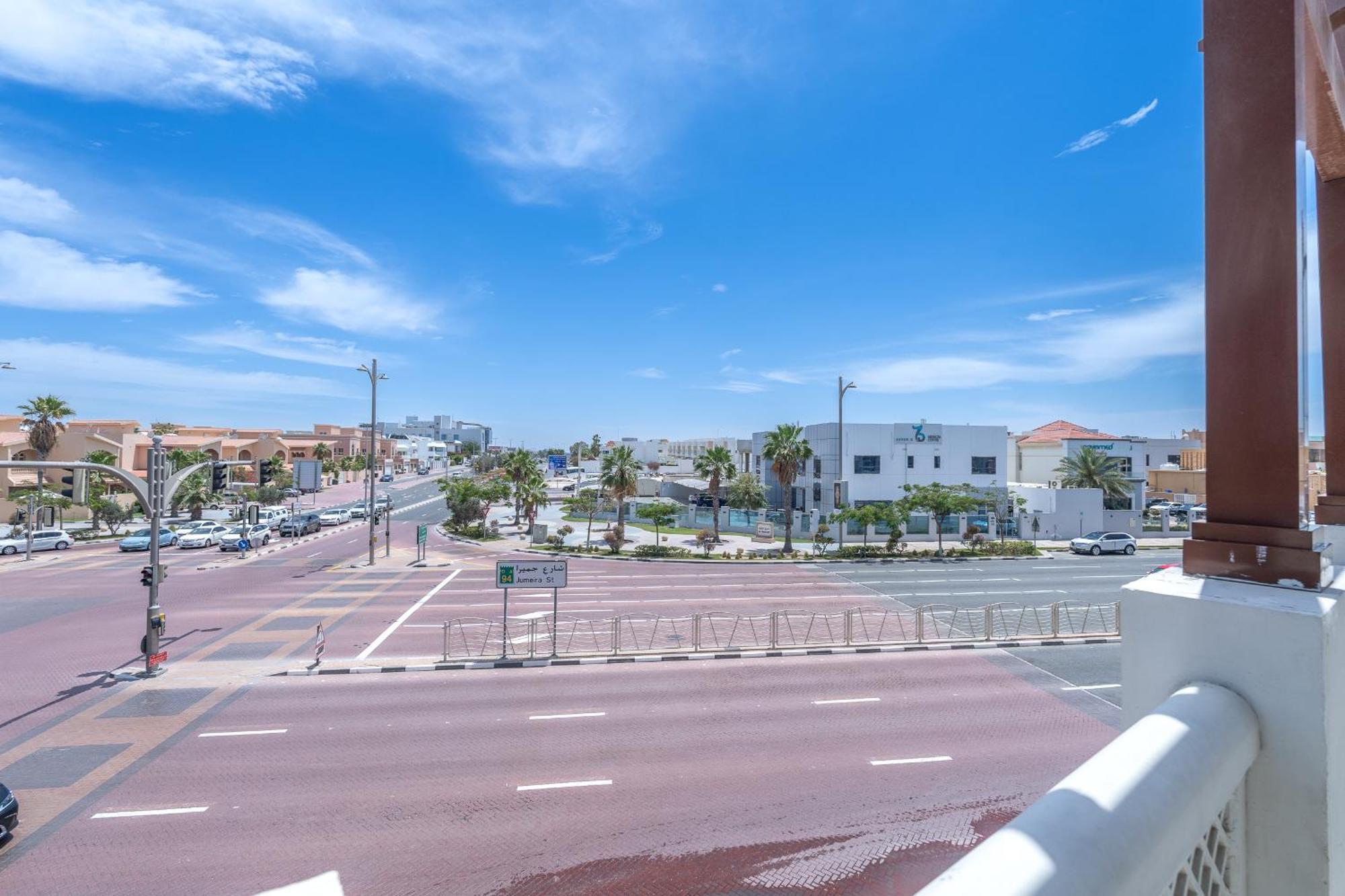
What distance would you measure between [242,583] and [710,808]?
25.5 m

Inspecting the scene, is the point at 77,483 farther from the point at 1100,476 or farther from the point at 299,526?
the point at 1100,476

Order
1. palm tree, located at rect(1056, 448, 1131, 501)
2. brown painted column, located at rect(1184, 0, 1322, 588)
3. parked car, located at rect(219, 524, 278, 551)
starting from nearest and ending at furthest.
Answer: brown painted column, located at rect(1184, 0, 1322, 588), parked car, located at rect(219, 524, 278, 551), palm tree, located at rect(1056, 448, 1131, 501)

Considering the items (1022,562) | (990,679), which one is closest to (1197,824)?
(990,679)

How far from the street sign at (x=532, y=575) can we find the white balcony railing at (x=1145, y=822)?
16051 millimetres

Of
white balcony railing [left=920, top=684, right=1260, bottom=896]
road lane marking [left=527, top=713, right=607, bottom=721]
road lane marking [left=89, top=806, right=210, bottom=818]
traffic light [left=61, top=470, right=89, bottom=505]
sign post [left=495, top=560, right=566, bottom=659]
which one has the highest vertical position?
traffic light [left=61, top=470, right=89, bottom=505]

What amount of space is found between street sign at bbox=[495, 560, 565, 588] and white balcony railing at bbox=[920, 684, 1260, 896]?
632 inches

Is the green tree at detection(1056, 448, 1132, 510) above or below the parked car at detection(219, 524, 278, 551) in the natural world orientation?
above

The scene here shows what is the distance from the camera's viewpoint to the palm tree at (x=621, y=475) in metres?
38.4

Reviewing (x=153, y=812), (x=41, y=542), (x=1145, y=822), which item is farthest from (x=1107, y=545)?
(x=41, y=542)

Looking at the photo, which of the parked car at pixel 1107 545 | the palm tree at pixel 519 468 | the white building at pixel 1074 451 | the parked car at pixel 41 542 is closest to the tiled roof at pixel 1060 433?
the white building at pixel 1074 451

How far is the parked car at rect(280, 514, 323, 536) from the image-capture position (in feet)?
143

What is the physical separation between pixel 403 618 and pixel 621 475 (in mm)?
19132

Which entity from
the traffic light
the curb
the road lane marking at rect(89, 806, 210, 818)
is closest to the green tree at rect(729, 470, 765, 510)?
the curb

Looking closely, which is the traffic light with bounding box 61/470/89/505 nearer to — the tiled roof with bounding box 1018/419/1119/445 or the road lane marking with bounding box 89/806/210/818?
the road lane marking with bounding box 89/806/210/818
